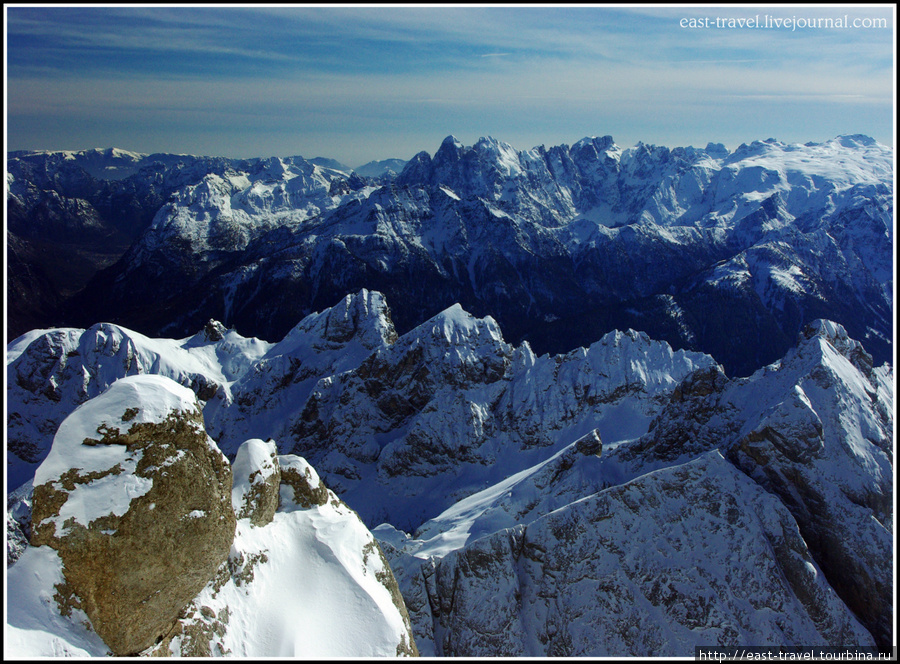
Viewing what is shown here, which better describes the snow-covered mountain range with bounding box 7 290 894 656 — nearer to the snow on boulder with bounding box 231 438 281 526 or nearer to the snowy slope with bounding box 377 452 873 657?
the snowy slope with bounding box 377 452 873 657

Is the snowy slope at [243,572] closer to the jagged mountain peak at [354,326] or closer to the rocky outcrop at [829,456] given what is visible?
the rocky outcrop at [829,456]

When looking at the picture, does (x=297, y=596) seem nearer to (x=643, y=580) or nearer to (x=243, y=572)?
(x=243, y=572)

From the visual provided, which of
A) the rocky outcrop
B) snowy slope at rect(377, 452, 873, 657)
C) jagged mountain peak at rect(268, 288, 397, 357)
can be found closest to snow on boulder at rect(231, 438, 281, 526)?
snowy slope at rect(377, 452, 873, 657)

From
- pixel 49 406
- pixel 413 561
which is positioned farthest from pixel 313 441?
pixel 413 561

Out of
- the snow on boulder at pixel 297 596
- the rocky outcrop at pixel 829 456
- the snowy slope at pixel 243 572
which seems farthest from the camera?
the rocky outcrop at pixel 829 456

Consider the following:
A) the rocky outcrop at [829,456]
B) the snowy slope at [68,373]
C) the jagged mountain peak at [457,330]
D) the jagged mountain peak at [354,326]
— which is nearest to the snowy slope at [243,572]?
the rocky outcrop at [829,456]

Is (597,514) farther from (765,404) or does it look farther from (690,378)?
(690,378)

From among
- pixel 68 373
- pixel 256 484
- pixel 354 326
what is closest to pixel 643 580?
pixel 256 484
